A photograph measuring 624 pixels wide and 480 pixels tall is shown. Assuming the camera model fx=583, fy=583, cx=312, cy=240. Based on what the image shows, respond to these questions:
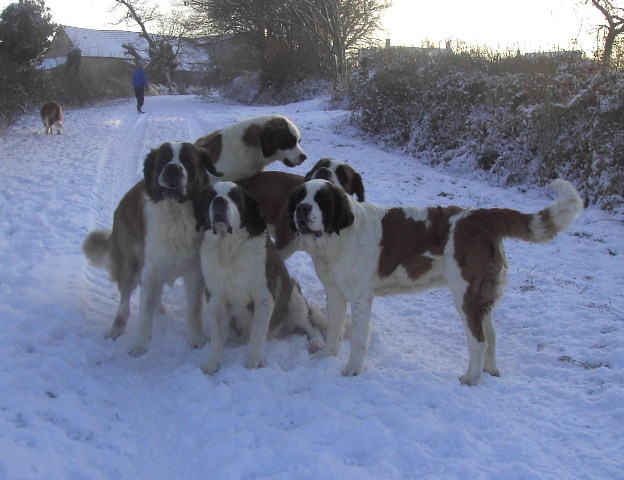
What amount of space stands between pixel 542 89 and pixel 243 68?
30.0 metres

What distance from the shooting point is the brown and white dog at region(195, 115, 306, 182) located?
5.58 metres

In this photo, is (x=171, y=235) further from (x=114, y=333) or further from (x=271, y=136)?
(x=271, y=136)

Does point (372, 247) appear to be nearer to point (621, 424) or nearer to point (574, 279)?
point (621, 424)

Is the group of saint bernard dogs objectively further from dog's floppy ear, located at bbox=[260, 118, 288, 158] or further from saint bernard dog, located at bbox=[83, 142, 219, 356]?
dog's floppy ear, located at bbox=[260, 118, 288, 158]

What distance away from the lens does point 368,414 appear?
12.2 ft

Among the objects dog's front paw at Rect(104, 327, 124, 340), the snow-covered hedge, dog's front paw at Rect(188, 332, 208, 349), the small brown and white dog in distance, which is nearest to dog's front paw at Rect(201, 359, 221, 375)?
dog's front paw at Rect(188, 332, 208, 349)

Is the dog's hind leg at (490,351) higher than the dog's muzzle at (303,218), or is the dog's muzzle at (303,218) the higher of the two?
the dog's muzzle at (303,218)

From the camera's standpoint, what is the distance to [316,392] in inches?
159

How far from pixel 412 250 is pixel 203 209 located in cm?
162

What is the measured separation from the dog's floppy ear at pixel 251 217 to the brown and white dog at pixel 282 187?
0.80 metres

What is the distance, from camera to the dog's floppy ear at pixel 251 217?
443cm

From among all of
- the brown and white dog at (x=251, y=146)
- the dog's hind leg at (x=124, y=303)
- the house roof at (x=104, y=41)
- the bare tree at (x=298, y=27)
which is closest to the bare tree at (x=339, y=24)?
the bare tree at (x=298, y=27)

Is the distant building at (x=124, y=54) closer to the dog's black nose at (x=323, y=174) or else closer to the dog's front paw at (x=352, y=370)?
the dog's black nose at (x=323, y=174)

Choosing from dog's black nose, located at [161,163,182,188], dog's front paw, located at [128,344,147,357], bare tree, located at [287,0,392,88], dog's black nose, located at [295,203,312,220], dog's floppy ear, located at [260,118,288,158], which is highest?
bare tree, located at [287,0,392,88]
